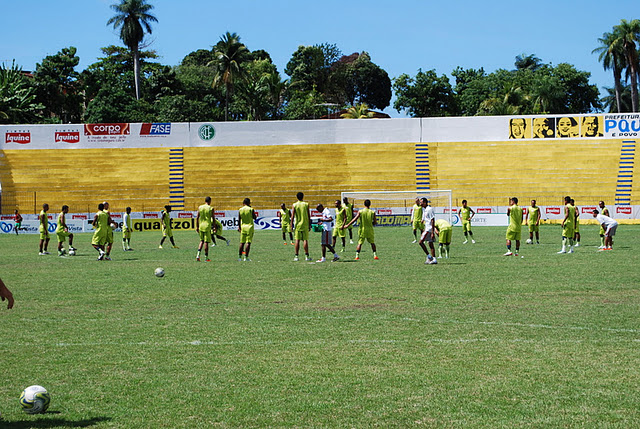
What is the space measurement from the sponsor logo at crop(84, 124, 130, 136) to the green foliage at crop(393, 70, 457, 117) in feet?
131

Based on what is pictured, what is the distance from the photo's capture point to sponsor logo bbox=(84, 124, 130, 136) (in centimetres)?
4884

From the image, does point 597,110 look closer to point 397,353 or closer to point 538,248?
point 538,248

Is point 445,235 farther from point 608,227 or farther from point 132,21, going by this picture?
point 132,21

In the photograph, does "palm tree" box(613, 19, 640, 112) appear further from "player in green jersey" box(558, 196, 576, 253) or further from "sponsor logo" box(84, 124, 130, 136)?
"player in green jersey" box(558, 196, 576, 253)

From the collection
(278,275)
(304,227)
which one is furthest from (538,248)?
(278,275)

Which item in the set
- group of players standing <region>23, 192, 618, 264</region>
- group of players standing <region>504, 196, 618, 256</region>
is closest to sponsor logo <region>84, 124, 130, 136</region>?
group of players standing <region>23, 192, 618, 264</region>

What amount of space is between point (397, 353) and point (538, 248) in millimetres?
18951

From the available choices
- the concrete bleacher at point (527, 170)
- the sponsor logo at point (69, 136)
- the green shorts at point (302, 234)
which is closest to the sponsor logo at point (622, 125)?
the concrete bleacher at point (527, 170)

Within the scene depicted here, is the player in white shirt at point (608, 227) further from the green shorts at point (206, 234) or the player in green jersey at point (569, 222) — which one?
the green shorts at point (206, 234)

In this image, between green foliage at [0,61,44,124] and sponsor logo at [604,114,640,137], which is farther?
green foliage at [0,61,44,124]

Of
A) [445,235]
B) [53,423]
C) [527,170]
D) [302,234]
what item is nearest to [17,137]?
[302,234]

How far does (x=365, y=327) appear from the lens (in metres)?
10.3

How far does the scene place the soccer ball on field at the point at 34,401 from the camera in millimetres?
6098

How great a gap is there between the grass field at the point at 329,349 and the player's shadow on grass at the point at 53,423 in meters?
0.03
